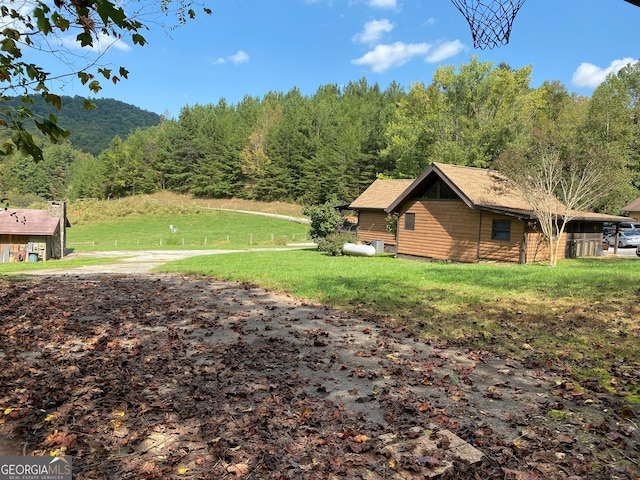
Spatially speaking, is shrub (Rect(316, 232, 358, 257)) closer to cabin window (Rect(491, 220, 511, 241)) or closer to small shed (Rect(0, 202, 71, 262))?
cabin window (Rect(491, 220, 511, 241))

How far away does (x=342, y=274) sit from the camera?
14656mm

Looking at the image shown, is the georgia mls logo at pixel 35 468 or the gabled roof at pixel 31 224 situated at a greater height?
the gabled roof at pixel 31 224

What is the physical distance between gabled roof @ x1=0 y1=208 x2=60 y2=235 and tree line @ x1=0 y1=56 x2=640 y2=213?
41.3ft

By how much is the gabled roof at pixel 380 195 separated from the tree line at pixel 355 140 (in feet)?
7.66

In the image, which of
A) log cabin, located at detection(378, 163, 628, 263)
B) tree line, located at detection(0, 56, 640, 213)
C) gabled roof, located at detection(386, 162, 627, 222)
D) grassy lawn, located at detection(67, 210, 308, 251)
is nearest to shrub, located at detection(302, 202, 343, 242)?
tree line, located at detection(0, 56, 640, 213)

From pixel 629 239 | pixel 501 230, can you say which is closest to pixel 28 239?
pixel 501 230

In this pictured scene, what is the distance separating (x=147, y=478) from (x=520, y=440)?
3064 millimetres

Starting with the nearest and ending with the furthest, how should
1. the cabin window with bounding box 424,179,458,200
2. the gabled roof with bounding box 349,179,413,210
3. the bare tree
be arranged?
the bare tree < the cabin window with bounding box 424,179,458,200 < the gabled roof with bounding box 349,179,413,210

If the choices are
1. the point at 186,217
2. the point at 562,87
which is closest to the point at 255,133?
the point at 186,217

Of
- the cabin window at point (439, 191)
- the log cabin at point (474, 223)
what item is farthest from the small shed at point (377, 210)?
the cabin window at point (439, 191)

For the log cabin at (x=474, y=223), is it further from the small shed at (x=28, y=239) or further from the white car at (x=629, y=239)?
the small shed at (x=28, y=239)

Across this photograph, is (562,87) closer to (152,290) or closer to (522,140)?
(522,140)

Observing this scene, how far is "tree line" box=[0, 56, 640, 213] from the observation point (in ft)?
136

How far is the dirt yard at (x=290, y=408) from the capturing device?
129 inches
